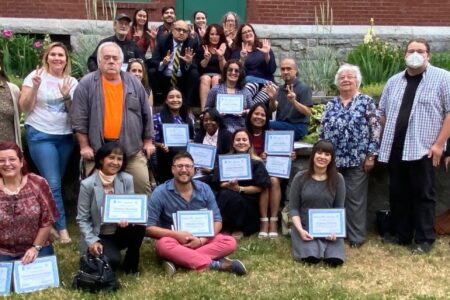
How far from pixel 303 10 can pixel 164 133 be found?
607 cm

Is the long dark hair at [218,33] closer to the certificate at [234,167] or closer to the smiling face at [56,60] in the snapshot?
the certificate at [234,167]

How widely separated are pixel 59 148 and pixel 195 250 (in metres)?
1.82

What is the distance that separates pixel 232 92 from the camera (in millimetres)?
8852

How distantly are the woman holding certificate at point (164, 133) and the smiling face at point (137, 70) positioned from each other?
16.4 inches

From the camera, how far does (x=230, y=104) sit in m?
8.66

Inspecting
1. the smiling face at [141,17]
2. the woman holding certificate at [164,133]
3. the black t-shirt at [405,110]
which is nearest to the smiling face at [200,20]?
the smiling face at [141,17]

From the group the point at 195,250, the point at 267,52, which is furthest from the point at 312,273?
the point at 267,52

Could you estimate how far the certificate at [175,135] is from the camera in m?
8.35

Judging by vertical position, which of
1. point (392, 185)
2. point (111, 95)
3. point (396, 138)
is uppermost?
point (111, 95)

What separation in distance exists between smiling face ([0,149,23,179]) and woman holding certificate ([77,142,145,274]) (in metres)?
0.65

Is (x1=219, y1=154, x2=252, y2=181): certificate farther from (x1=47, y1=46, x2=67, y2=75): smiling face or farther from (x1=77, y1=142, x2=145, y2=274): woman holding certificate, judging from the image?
(x1=47, y1=46, x2=67, y2=75): smiling face

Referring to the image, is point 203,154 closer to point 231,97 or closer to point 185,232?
point 231,97

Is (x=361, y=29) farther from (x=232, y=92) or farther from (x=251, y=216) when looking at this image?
(x=251, y=216)

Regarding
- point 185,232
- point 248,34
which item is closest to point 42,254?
point 185,232
